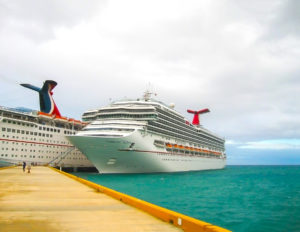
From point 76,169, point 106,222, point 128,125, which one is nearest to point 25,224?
point 106,222

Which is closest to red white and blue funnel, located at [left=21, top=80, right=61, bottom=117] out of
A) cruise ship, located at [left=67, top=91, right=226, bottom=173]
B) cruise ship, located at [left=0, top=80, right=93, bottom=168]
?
cruise ship, located at [left=0, top=80, right=93, bottom=168]

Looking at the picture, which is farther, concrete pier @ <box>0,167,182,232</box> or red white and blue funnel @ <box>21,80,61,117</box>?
red white and blue funnel @ <box>21,80,61,117</box>

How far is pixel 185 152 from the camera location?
5875 centimetres

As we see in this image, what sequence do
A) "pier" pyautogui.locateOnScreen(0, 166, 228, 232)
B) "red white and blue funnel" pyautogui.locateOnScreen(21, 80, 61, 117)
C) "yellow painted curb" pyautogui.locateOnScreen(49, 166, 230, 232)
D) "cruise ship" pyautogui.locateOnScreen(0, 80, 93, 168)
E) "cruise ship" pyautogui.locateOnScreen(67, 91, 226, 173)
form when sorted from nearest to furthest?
"yellow painted curb" pyautogui.locateOnScreen(49, 166, 230, 232)
"pier" pyautogui.locateOnScreen(0, 166, 228, 232)
"cruise ship" pyautogui.locateOnScreen(67, 91, 226, 173)
"cruise ship" pyautogui.locateOnScreen(0, 80, 93, 168)
"red white and blue funnel" pyautogui.locateOnScreen(21, 80, 61, 117)

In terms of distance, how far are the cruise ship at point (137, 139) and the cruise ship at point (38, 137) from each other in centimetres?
664

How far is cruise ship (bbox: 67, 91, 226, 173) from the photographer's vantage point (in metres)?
38.3

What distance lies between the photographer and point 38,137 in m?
47.5

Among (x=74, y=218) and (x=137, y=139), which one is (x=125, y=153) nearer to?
(x=137, y=139)

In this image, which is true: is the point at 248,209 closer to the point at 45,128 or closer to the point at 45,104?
the point at 45,128

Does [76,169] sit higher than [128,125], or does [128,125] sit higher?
[128,125]

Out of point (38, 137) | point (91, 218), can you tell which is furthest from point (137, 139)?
point (91, 218)

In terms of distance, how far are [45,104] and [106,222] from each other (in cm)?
5755

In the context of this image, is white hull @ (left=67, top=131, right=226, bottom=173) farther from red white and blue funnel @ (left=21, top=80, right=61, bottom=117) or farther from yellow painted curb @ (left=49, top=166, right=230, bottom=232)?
yellow painted curb @ (left=49, top=166, right=230, bottom=232)

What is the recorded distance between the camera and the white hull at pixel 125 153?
37.6 m
